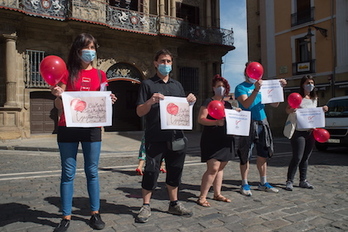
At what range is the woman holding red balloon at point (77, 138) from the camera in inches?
120

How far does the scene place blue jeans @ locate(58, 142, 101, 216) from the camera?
3.05 meters

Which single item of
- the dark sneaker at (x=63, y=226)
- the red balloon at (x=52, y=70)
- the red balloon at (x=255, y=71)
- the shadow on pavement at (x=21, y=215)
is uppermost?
the red balloon at (x=255, y=71)

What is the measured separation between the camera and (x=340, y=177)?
567 centimetres

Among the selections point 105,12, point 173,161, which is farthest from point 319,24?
point 173,161

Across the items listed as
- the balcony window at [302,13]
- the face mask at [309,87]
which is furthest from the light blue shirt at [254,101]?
the balcony window at [302,13]

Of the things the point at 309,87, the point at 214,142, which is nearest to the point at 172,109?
the point at 214,142

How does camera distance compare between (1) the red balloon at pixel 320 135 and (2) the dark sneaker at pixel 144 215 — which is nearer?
(2) the dark sneaker at pixel 144 215

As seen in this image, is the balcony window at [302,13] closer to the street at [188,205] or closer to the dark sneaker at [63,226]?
the street at [188,205]

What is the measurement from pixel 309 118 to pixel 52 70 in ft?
13.0

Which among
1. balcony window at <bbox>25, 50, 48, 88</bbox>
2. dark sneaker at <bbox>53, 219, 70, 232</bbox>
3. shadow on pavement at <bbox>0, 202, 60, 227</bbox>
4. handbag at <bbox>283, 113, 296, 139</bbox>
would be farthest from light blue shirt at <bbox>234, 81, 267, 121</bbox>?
balcony window at <bbox>25, 50, 48, 88</bbox>

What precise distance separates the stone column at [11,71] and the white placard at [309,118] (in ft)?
44.5

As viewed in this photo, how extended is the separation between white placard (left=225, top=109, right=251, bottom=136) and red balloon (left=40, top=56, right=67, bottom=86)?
2.08m

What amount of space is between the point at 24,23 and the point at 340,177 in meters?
15.3

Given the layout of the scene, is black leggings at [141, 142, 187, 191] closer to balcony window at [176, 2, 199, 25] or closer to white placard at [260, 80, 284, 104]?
white placard at [260, 80, 284, 104]
